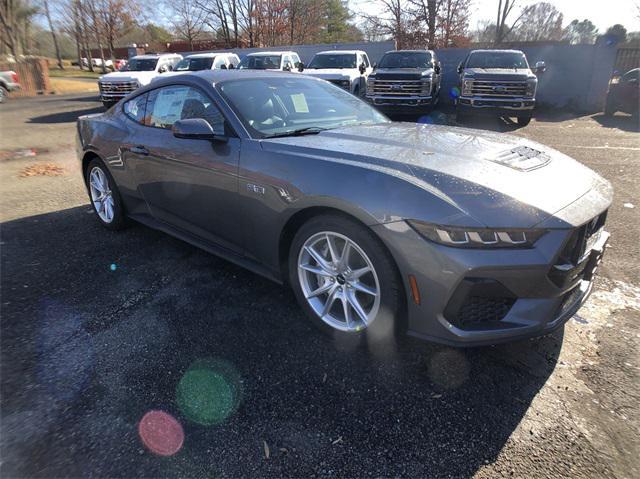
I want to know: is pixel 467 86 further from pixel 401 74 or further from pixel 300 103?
pixel 300 103

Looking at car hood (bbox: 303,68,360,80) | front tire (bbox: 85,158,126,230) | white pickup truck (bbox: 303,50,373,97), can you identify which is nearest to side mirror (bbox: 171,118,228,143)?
front tire (bbox: 85,158,126,230)

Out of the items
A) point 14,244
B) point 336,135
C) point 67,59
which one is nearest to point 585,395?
point 336,135

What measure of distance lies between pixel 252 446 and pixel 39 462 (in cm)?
92

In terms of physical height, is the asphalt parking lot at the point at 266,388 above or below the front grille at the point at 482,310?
below

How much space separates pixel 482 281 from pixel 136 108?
3574mm

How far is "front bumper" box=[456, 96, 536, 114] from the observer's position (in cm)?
1098

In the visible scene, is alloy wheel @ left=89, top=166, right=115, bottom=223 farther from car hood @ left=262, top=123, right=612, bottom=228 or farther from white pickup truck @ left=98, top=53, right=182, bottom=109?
white pickup truck @ left=98, top=53, right=182, bottom=109

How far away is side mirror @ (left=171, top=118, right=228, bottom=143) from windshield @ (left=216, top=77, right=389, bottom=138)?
9.2 inches

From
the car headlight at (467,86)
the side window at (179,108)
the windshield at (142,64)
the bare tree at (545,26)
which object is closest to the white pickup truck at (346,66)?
the car headlight at (467,86)

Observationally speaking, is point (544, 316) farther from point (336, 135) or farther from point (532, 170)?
point (336, 135)

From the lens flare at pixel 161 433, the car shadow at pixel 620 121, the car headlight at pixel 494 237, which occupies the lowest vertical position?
the car shadow at pixel 620 121

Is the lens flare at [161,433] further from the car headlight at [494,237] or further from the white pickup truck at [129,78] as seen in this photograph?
the white pickup truck at [129,78]

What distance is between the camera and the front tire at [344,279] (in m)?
Result: 2.29

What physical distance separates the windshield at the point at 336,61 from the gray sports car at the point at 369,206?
11.2 meters
